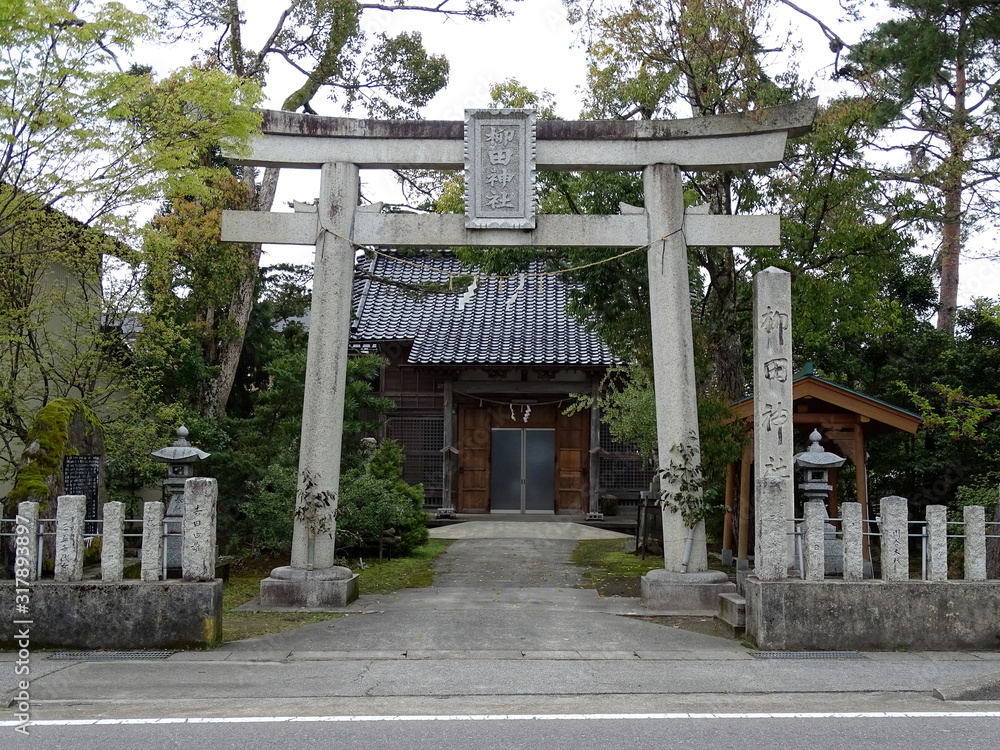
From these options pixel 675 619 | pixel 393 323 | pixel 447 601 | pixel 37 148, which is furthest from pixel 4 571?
pixel 393 323

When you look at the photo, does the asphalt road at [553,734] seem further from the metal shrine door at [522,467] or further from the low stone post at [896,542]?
the metal shrine door at [522,467]

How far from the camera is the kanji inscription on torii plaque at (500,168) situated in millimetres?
10266

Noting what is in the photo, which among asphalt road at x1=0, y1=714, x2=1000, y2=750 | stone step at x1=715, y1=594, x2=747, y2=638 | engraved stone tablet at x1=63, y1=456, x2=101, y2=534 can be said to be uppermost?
engraved stone tablet at x1=63, y1=456, x2=101, y2=534

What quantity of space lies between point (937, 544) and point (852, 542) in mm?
779

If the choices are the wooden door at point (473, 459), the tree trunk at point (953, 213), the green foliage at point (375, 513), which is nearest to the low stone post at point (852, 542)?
the green foliage at point (375, 513)

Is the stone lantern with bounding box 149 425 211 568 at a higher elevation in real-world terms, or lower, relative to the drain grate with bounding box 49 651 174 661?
higher

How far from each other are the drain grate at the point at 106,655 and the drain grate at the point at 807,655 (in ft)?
17.4

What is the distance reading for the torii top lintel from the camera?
10.3 metres

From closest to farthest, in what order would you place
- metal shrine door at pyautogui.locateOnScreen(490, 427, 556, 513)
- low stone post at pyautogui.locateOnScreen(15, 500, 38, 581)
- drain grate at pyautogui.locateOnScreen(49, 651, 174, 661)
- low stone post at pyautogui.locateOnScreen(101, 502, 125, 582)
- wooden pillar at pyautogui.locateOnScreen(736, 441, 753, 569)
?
1. drain grate at pyautogui.locateOnScreen(49, 651, 174, 661)
2. low stone post at pyautogui.locateOnScreen(15, 500, 38, 581)
3. low stone post at pyautogui.locateOnScreen(101, 502, 125, 582)
4. wooden pillar at pyautogui.locateOnScreen(736, 441, 753, 569)
5. metal shrine door at pyautogui.locateOnScreen(490, 427, 556, 513)

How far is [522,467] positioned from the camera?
69.2 feet

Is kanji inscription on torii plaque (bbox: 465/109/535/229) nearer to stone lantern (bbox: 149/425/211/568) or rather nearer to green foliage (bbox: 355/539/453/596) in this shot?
stone lantern (bbox: 149/425/211/568)

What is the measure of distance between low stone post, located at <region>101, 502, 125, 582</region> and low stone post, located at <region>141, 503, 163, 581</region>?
0.21 metres

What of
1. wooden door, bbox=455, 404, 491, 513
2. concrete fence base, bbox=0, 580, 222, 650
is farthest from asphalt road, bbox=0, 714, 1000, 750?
wooden door, bbox=455, 404, 491, 513

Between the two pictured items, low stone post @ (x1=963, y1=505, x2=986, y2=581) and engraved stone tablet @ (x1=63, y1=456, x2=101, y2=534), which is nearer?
low stone post @ (x1=963, y1=505, x2=986, y2=581)
